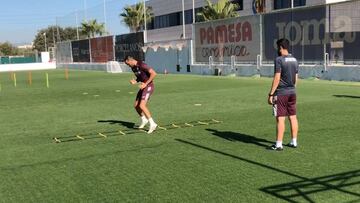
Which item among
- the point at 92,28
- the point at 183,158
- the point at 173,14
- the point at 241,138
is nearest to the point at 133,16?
the point at 92,28

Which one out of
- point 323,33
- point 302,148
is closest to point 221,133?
point 302,148

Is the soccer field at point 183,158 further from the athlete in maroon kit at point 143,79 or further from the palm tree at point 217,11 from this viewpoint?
the palm tree at point 217,11

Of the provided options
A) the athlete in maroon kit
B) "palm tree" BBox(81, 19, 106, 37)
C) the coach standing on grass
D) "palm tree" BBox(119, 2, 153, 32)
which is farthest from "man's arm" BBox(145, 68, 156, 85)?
"palm tree" BBox(81, 19, 106, 37)

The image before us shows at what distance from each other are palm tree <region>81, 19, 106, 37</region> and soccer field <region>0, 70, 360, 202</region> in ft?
158

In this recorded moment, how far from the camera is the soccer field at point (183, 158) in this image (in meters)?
5.70

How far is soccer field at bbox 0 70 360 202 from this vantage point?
5.70 meters

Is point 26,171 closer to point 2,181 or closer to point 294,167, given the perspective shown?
point 2,181

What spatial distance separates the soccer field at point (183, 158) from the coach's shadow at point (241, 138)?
18 millimetres

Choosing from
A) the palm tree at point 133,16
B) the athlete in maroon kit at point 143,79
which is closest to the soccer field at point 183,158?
the athlete in maroon kit at point 143,79

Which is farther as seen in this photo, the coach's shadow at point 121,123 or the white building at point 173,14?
the white building at point 173,14

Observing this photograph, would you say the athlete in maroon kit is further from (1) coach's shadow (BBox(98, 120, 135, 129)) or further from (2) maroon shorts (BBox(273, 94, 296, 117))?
(2) maroon shorts (BBox(273, 94, 296, 117))

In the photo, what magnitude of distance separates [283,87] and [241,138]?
65.5 inches

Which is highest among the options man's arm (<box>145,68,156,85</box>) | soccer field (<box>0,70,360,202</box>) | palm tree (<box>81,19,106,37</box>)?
palm tree (<box>81,19,106,37</box>)

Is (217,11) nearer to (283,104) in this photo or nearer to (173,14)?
(173,14)
